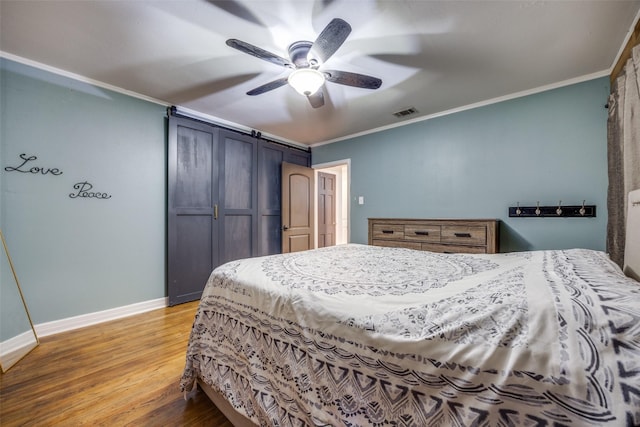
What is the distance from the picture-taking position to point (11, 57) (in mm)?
2127

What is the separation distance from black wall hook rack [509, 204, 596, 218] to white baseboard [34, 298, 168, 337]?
4252 mm

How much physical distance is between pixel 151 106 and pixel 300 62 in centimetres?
210

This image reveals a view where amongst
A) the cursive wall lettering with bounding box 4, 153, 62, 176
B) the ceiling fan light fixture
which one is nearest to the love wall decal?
the cursive wall lettering with bounding box 4, 153, 62, 176

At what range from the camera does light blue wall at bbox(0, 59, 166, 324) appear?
2180mm

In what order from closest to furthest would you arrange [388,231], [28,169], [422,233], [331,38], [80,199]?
[331,38] < [28,169] < [80,199] < [422,233] < [388,231]

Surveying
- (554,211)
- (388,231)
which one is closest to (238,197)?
(388,231)

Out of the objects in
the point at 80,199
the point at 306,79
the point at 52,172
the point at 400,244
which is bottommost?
the point at 400,244

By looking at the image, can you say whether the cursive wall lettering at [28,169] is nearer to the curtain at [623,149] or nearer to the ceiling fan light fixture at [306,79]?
the ceiling fan light fixture at [306,79]

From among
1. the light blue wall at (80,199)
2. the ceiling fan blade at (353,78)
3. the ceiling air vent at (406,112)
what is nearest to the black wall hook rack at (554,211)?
the ceiling air vent at (406,112)

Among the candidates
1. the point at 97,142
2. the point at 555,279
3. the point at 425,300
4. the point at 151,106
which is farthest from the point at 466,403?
the point at 151,106

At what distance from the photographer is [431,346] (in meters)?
0.65

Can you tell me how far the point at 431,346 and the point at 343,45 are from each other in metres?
2.12

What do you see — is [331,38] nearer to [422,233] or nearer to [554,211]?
[422,233]

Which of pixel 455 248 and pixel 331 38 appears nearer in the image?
pixel 331 38
